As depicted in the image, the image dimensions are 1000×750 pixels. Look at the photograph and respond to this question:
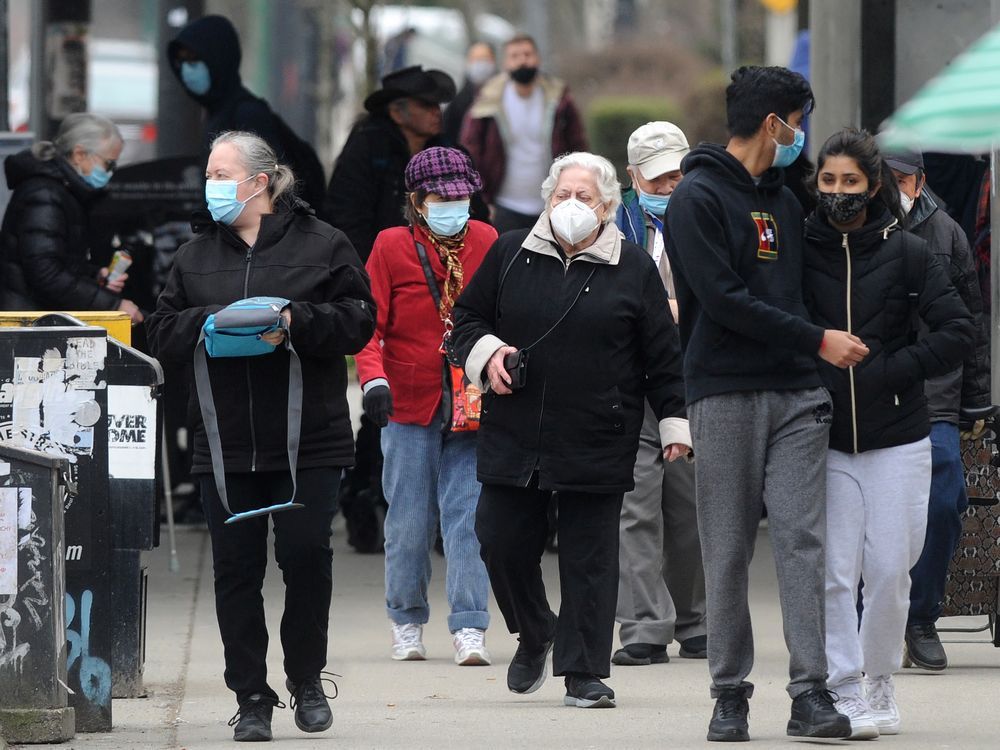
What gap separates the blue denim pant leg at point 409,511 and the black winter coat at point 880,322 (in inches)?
79.6

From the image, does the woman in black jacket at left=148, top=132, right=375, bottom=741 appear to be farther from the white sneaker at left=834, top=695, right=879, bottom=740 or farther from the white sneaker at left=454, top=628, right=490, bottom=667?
the white sneaker at left=834, top=695, right=879, bottom=740

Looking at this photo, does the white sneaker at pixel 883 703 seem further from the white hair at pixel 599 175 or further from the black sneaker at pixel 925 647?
the white hair at pixel 599 175

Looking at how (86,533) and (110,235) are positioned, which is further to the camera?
(110,235)

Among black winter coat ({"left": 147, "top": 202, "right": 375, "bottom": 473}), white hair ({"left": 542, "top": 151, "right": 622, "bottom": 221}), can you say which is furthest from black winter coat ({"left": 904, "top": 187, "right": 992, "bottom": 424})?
black winter coat ({"left": 147, "top": 202, "right": 375, "bottom": 473})

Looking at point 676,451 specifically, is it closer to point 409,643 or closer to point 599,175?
point 599,175

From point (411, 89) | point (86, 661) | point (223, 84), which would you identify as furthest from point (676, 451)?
point (223, 84)

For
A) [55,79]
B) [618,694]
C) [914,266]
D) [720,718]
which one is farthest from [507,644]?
[55,79]

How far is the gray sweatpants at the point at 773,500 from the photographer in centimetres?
597

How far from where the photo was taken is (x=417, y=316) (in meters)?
7.62

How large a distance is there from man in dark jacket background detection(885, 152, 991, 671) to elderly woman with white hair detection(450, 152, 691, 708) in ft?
3.93

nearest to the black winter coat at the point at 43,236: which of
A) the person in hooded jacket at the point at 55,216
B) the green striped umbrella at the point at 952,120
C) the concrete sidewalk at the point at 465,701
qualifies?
the person in hooded jacket at the point at 55,216

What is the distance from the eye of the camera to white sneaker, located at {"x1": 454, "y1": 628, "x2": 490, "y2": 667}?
761cm

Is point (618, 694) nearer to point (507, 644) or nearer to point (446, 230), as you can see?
point (507, 644)

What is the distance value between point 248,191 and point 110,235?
4.15 m
